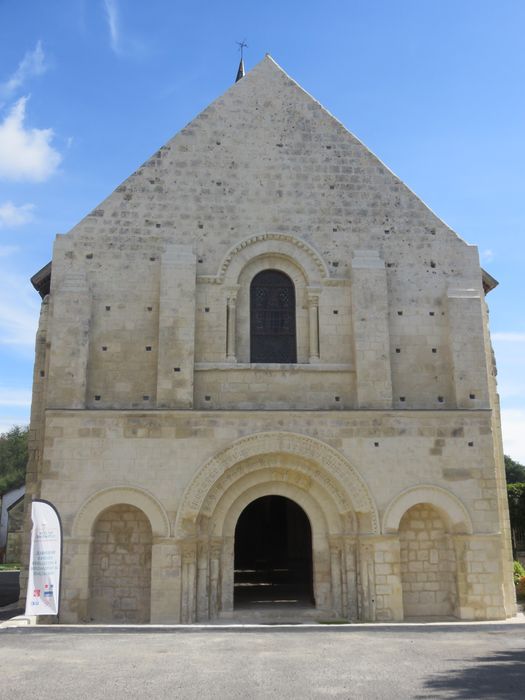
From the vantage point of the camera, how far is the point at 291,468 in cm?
1329

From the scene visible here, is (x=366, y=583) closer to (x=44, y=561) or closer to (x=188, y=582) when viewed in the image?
(x=188, y=582)

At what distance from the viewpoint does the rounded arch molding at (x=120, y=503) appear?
41.0 feet

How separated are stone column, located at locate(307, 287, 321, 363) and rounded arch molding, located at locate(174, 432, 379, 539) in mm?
2058

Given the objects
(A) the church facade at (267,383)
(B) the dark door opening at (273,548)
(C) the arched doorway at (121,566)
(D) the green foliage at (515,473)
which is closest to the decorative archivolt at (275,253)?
(A) the church facade at (267,383)

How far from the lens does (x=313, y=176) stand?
1520 cm

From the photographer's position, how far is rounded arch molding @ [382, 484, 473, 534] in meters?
12.9

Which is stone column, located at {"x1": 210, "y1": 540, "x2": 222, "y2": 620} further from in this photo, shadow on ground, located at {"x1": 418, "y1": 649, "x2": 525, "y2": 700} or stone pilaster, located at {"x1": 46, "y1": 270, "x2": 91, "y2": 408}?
shadow on ground, located at {"x1": 418, "y1": 649, "x2": 525, "y2": 700}

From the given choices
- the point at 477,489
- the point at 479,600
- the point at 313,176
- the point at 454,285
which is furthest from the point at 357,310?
the point at 479,600

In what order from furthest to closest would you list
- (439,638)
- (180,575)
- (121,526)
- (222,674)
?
(121,526) < (180,575) < (439,638) < (222,674)

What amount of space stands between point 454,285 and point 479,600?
6.54 meters

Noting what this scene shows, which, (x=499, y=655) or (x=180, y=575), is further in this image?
(x=180, y=575)

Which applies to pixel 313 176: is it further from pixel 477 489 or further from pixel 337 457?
pixel 477 489

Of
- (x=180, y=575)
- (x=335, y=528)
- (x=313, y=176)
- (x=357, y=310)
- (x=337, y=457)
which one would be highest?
(x=313, y=176)

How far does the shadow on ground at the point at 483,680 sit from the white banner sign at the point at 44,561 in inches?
256
